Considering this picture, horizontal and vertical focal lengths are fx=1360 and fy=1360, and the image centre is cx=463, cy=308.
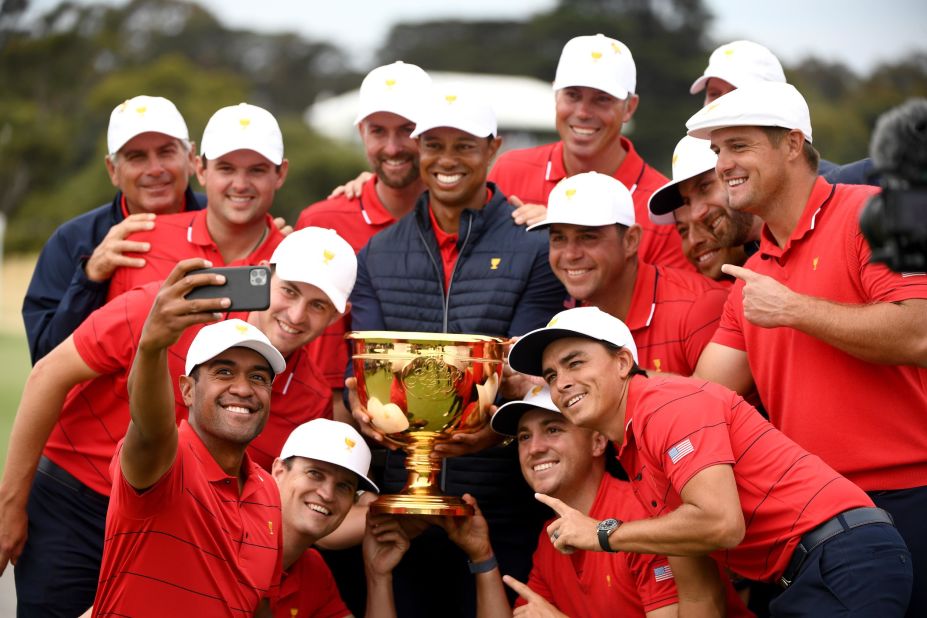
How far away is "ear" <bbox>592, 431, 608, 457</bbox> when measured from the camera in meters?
5.79

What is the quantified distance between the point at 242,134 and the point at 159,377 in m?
2.62

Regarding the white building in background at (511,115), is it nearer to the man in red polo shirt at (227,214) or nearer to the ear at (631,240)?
the man in red polo shirt at (227,214)

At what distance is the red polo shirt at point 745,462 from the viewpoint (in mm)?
4672

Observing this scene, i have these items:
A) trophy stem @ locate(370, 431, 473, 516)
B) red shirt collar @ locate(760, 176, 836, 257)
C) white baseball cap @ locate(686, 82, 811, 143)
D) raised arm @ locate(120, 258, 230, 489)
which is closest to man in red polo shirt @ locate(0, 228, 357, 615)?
trophy stem @ locate(370, 431, 473, 516)

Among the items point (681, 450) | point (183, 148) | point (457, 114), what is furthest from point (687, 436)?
point (183, 148)

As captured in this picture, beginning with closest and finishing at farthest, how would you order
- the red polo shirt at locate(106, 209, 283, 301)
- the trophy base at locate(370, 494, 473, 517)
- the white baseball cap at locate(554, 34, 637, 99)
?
the trophy base at locate(370, 494, 473, 517), the red polo shirt at locate(106, 209, 283, 301), the white baseball cap at locate(554, 34, 637, 99)

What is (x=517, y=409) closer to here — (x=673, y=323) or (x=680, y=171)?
(x=673, y=323)

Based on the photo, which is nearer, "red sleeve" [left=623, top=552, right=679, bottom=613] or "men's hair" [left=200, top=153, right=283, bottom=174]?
"red sleeve" [left=623, top=552, right=679, bottom=613]

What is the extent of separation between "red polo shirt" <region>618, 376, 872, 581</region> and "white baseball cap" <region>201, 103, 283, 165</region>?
249 centimetres

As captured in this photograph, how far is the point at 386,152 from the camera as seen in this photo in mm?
6855

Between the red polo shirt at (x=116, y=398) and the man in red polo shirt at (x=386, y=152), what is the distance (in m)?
1.06

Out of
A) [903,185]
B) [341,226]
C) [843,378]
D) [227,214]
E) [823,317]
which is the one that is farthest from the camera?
[341,226]

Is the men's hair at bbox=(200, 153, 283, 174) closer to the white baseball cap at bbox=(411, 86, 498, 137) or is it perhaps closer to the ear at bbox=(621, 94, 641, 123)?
the white baseball cap at bbox=(411, 86, 498, 137)

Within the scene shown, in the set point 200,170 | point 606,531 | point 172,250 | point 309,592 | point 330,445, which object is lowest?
point 309,592
